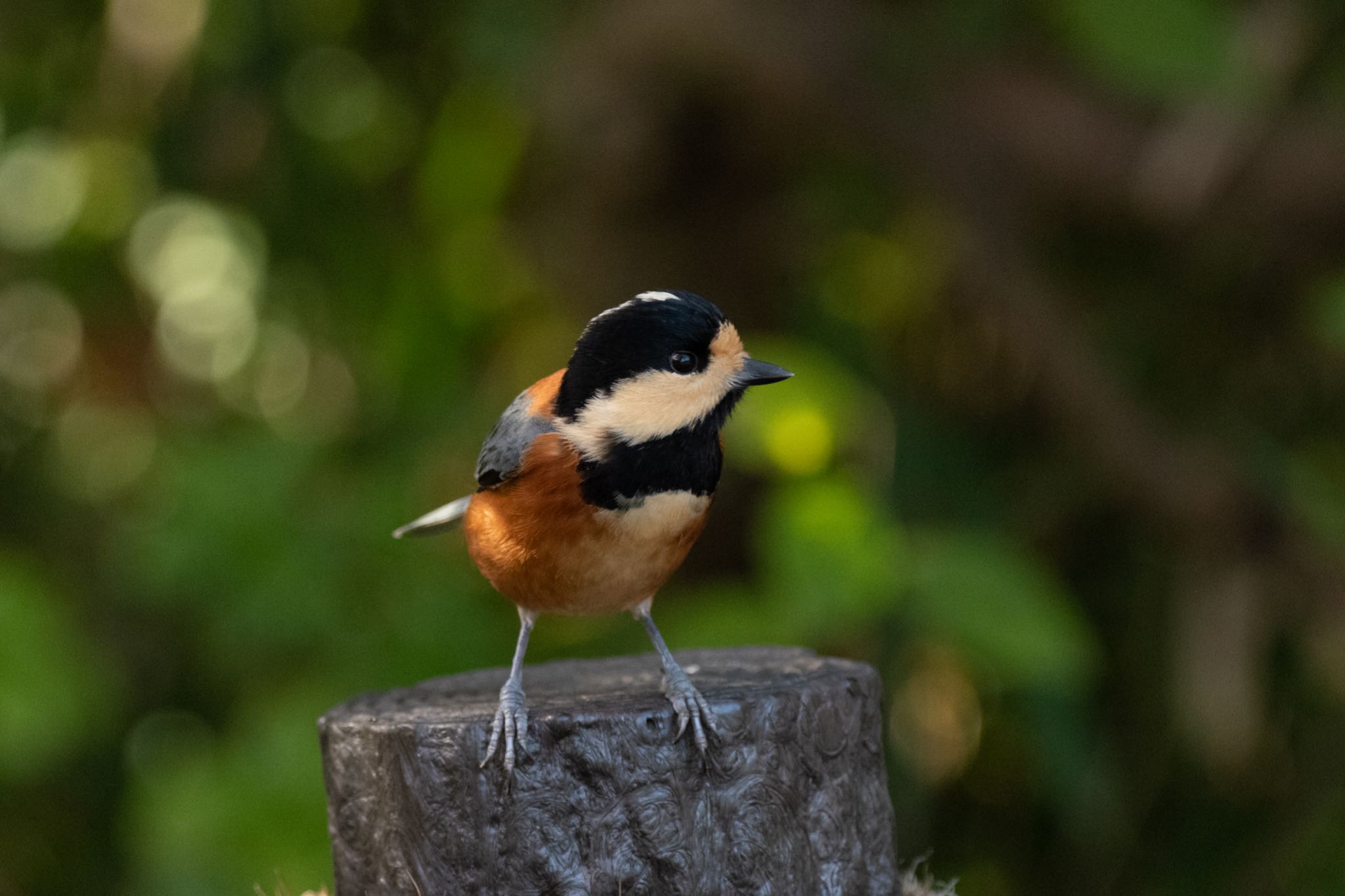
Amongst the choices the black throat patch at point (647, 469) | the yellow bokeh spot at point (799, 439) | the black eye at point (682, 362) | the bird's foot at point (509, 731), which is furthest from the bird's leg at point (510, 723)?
the yellow bokeh spot at point (799, 439)

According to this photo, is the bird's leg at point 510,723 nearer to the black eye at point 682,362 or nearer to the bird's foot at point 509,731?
the bird's foot at point 509,731

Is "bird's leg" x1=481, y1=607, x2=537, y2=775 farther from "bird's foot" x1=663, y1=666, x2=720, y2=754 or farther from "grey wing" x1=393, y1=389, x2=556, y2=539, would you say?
"grey wing" x1=393, y1=389, x2=556, y2=539

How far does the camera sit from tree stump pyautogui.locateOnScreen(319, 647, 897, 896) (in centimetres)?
189

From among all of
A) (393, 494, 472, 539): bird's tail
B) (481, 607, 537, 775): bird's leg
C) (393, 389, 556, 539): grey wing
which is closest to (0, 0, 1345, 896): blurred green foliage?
(393, 494, 472, 539): bird's tail

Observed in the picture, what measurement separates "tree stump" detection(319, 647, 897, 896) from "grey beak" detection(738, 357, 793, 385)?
1.47ft

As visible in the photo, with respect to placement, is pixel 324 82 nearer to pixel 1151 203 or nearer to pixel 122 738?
pixel 122 738

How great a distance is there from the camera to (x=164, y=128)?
4.55 metres

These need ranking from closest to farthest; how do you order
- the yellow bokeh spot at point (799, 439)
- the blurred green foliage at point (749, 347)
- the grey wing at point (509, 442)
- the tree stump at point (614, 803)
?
the tree stump at point (614, 803)
the grey wing at point (509, 442)
the yellow bokeh spot at point (799, 439)
the blurred green foliage at point (749, 347)

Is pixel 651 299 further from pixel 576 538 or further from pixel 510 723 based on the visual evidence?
pixel 510 723

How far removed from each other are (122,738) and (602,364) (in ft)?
10.9

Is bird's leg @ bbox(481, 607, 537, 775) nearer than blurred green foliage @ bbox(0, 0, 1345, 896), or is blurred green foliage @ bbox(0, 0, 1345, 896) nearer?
bird's leg @ bbox(481, 607, 537, 775)

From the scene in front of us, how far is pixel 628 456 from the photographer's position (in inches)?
82.0

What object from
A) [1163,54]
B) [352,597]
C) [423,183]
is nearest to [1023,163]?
[1163,54]

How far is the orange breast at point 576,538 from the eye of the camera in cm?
209
